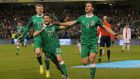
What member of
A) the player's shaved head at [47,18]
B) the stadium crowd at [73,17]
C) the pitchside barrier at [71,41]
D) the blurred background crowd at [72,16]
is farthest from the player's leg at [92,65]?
the blurred background crowd at [72,16]

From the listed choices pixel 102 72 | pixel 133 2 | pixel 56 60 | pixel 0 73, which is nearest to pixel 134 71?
pixel 102 72

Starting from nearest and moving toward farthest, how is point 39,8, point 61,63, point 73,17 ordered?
point 61,63 → point 39,8 → point 73,17

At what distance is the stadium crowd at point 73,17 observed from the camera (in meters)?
62.0

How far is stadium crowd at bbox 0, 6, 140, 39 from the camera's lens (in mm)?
62031

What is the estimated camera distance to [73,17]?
6944 cm

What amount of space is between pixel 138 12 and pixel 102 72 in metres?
49.3

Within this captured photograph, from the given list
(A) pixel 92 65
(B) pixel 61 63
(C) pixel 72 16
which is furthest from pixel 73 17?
(A) pixel 92 65

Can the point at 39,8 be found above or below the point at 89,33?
above

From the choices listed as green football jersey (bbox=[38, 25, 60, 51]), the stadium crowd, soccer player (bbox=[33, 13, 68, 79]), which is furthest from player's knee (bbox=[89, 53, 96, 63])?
the stadium crowd

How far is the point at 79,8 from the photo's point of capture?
2864 inches

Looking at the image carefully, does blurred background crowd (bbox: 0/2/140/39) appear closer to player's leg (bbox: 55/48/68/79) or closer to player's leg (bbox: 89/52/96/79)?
player's leg (bbox: 55/48/68/79)

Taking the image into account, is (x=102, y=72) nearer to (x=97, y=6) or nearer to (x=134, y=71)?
(x=134, y=71)

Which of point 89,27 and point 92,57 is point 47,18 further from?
point 92,57

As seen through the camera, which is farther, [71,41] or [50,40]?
[71,41]
